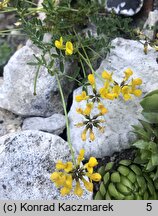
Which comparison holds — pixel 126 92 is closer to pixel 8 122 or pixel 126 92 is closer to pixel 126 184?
pixel 126 184

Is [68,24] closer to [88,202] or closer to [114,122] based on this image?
[114,122]

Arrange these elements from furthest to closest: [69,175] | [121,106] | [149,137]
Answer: [121,106] → [149,137] → [69,175]

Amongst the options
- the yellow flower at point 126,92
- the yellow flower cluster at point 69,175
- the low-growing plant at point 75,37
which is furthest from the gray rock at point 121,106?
the yellow flower cluster at point 69,175

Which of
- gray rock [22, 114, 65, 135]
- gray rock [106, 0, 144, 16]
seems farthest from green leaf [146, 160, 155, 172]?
gray rock [106, 0, 144, 16]

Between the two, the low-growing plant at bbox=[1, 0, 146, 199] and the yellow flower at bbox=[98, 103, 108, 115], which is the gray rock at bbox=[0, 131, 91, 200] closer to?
the low-growing plant at bbox=[1, 0, 146, 199]

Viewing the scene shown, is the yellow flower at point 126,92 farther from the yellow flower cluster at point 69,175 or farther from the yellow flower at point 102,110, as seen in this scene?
the yellow flower cluster at point 69,175

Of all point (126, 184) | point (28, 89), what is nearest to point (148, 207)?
point (126, 184)

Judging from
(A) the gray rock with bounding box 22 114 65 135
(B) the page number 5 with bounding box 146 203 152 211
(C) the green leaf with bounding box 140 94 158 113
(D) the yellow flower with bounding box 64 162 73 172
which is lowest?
(B) the page number 5 with bounding box 146 203 152 211
